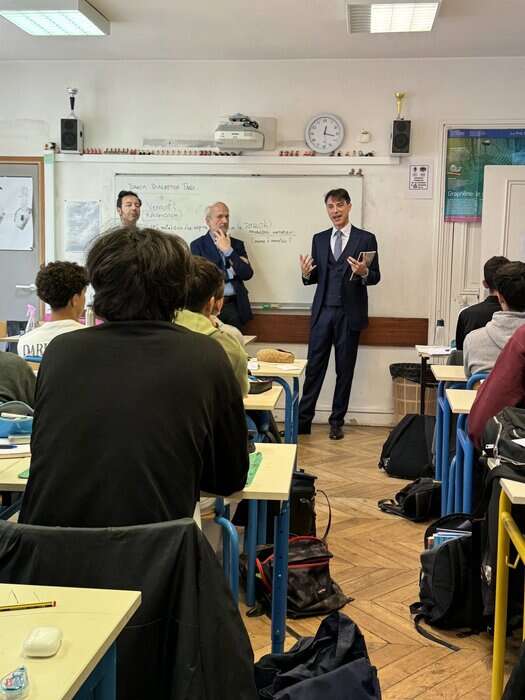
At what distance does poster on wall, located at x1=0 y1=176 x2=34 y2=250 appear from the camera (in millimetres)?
6348

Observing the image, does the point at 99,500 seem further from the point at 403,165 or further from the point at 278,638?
the point at 403,165

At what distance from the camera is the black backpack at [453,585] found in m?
2.54

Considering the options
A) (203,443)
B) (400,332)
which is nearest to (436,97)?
(400,332)

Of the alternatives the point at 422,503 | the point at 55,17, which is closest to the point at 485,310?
the point at 422,503

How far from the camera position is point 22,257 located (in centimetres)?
642

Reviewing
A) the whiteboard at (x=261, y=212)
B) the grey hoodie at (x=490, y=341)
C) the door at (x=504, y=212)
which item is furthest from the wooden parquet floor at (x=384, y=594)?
the door at (x=504, y=212)

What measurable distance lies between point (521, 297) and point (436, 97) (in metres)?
3.23

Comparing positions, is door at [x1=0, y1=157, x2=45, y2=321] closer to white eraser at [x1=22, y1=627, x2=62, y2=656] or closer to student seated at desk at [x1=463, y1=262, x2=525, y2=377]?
student seated at desk at [x1=463, y1=262, x2=525, y2=377]

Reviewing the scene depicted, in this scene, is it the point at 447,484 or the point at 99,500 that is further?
the point at 447,484

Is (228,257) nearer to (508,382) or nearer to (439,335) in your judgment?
(439,335)

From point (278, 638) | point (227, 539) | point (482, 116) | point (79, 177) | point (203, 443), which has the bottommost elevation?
point (278, 638)

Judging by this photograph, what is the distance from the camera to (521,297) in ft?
10.5

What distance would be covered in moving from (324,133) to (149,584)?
5286 millimetres

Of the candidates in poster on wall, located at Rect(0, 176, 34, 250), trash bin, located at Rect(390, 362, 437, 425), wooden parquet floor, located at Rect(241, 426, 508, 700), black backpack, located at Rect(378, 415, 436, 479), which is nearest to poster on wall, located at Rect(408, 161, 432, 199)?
trash bin, located at Rect(390, 362, 437, 425)
